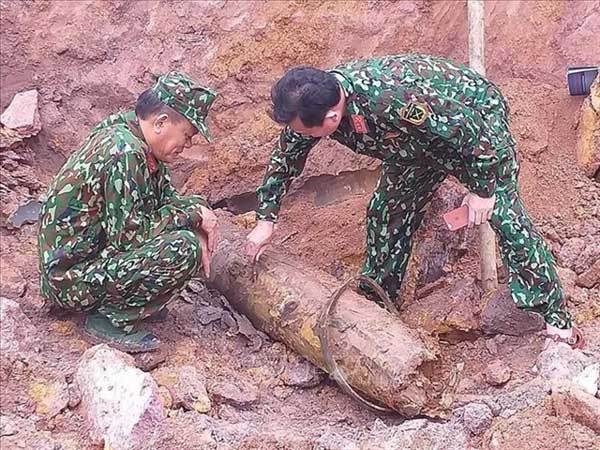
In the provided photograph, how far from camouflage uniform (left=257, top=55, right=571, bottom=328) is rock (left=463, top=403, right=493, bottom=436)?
0.79m

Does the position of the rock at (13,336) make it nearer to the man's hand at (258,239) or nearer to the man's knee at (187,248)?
the man's knee at (187,248)

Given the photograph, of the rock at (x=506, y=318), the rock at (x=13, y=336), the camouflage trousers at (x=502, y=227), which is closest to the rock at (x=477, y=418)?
the camouflage trousers at (x=502, y=227)

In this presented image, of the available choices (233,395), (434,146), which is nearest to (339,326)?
(233,395)

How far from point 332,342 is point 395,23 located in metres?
2.82

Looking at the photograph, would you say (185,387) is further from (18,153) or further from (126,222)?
(18,153)

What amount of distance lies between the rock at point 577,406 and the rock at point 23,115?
3.38 m

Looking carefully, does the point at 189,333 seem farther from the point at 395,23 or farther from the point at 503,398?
the point at 395,23

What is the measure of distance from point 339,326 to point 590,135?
2.31 metres

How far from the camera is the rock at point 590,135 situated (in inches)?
205

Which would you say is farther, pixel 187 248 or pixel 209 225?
pixel 209 225

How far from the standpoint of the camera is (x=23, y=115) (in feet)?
17.0

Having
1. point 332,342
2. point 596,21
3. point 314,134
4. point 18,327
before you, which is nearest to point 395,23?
point 596,21

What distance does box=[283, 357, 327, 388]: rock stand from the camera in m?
4.11

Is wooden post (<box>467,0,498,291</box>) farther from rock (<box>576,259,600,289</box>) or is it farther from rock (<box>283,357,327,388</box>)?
rock (<box>283,357,327,388</box>)
